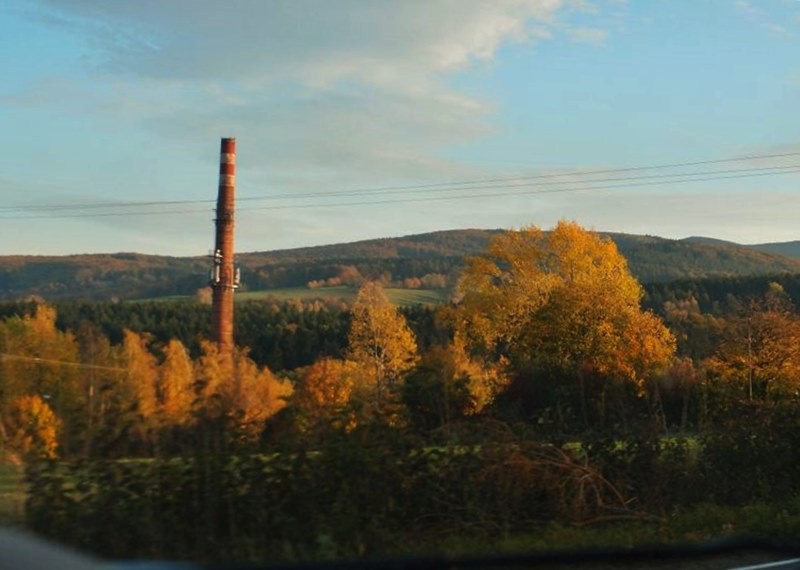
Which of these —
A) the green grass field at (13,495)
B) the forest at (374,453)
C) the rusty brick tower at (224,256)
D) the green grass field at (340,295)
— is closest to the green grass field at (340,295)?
the green grass field at (340,295)

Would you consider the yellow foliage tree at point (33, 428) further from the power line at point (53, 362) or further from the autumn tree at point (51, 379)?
the power line at point (53, 362)

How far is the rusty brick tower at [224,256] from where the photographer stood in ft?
103

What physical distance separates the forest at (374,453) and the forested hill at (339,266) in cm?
2327

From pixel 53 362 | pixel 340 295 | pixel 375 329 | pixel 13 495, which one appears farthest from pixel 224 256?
pixel 340 295

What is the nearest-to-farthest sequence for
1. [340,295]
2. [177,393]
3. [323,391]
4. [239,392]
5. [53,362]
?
[177,393] → [239,392] → [323,391] → [53,362] → [340,295]

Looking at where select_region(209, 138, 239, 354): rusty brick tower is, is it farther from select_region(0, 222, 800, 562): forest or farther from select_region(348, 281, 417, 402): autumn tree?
select_region(0, 222, 800, 562): forest

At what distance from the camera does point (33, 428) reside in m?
9.83

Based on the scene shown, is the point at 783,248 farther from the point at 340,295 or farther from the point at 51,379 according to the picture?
the point at 51,379

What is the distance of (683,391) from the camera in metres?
16.3

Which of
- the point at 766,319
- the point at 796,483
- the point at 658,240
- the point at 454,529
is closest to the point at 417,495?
the point at 454,529

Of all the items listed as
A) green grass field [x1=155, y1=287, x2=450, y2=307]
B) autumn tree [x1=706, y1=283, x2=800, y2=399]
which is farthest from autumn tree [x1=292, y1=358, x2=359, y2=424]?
green grass field [x1=155, y1=287, x2=450, y2=307]

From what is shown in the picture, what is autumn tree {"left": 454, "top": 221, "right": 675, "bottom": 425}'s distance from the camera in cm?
4738

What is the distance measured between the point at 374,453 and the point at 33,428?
365cm

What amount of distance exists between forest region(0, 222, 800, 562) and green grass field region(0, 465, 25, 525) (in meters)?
0.09
